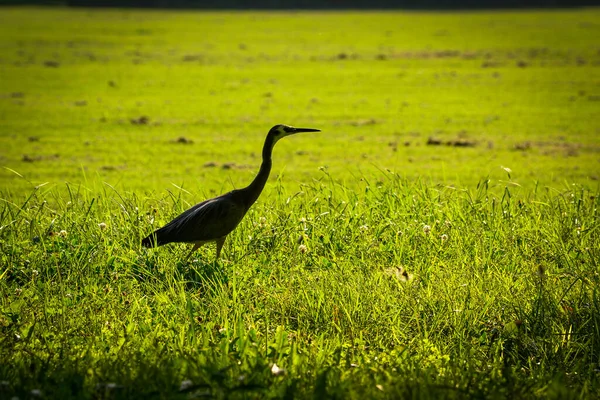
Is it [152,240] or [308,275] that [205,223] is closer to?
[152,240]

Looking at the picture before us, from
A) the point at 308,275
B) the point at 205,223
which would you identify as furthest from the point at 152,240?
the point at 308,275

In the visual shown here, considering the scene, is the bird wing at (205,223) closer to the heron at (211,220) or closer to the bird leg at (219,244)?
the heron at (211,220)

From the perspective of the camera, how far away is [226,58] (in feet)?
139

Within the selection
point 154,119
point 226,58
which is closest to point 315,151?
point 154,119

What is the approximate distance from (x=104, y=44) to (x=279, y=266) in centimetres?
4402

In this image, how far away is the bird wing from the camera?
25.8 ft

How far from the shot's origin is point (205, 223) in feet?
25.8

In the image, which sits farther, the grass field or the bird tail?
the bird tail

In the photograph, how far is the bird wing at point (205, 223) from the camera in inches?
310

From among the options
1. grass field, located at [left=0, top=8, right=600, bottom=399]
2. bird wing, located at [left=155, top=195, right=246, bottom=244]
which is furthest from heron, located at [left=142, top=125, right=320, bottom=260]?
grass field, located at [left=0, top=8, right=600, bottom=399]

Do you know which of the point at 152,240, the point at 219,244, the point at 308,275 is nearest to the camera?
the point at 308,275

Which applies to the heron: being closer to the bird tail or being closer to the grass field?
the bird tail

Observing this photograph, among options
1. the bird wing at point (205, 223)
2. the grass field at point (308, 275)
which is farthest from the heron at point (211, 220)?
the grass field at point (308, 275)

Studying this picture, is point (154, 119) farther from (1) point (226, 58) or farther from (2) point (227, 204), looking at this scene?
(1) point (226, 58)
